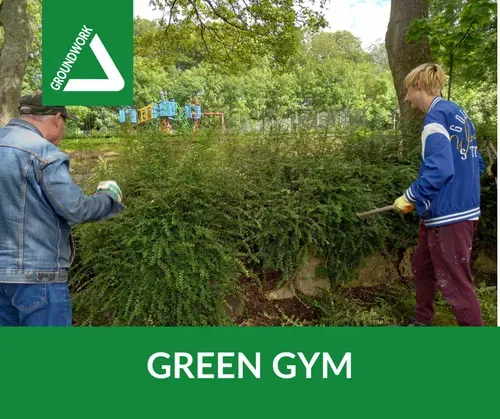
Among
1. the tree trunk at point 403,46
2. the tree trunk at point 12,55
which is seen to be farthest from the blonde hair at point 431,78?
the tree trunk at point 12,55

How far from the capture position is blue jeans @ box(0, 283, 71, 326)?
225cm

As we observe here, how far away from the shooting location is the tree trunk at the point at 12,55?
292 inches

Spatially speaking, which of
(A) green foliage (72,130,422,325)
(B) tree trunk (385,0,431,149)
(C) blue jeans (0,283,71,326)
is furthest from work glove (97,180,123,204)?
(B) tree trunk (385,0,431,149)

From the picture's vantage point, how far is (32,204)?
222cm

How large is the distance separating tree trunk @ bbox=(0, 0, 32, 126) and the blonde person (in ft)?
22.0

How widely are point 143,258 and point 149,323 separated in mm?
503

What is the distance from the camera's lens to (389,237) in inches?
180

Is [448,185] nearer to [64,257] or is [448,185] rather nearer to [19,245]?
[64,257]

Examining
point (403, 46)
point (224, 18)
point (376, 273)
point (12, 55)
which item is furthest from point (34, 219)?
point (224, 18)

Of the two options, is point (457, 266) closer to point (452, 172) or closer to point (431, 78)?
point (452, 172)

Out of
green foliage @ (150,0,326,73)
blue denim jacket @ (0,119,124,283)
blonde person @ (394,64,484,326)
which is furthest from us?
green foliage @ (150,0,326,73)

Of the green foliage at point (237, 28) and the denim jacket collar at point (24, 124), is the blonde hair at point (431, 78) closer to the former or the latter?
the denim jacket collar at point (24, 124)

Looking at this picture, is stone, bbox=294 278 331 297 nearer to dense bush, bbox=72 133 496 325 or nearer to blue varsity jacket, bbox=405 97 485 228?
dense bush, bbox=72 133 496 325

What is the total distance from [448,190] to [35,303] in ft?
8.70
